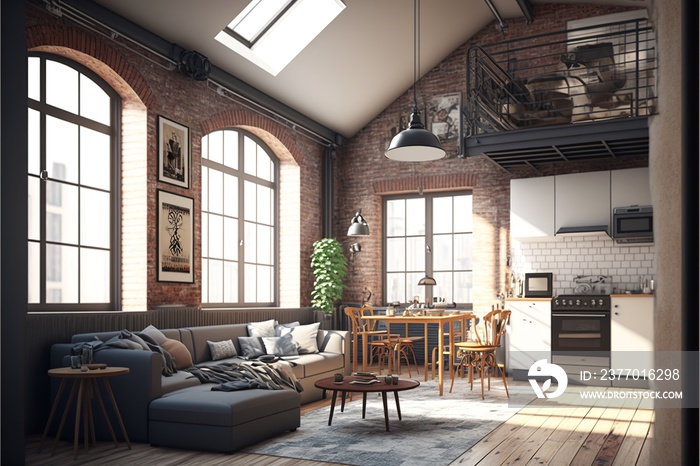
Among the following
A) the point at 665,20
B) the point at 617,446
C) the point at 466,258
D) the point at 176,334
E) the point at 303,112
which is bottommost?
the point at 617,446

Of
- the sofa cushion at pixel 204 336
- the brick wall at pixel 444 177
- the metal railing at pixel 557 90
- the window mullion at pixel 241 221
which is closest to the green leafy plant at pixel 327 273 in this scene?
the brick wall at pixel 444 177

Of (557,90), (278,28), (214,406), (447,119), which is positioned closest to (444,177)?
(447,119)

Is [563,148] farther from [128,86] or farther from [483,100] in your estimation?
[128,86]

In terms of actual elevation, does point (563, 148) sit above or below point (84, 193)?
above

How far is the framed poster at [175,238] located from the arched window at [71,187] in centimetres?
49

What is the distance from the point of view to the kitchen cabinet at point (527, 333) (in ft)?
28.9

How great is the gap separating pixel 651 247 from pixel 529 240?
1.63m

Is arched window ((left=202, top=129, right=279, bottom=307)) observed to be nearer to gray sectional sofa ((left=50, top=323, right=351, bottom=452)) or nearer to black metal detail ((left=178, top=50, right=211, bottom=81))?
black metal detail ((left=178, top=50, right=211, bottom=81))

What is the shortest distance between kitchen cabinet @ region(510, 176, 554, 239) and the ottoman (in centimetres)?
526

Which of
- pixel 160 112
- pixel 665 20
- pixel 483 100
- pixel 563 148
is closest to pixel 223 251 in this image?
pixel 160 112

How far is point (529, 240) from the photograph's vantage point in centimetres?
947

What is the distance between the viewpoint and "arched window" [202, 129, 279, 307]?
861 cm

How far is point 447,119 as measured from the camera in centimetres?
1057

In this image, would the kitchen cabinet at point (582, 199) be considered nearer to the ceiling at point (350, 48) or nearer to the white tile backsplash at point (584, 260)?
the white tile backsplash at point (584, 260)
